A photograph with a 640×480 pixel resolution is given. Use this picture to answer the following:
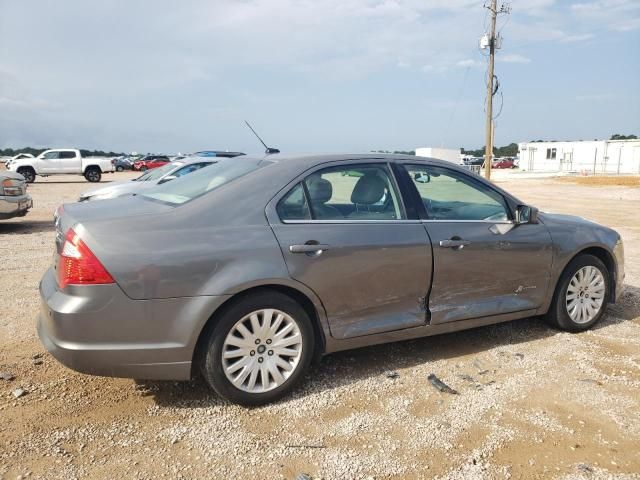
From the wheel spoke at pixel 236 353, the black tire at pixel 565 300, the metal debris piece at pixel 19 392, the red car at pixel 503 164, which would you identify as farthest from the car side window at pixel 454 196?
the red car at pixel 503 164

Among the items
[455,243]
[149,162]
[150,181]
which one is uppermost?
[455,243]

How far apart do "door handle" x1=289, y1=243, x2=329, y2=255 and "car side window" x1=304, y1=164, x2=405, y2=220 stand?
22cm

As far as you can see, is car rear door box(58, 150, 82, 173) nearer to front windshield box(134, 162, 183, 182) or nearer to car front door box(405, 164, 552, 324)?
→ front windshield box(134, 162, 183, 182)

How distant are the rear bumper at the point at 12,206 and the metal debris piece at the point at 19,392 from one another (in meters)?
7.36

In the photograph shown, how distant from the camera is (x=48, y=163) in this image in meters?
31.5

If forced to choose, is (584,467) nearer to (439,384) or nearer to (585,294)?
(439,384)

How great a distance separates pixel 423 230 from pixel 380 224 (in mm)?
341

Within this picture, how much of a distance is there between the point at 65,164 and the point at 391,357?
32011 mm

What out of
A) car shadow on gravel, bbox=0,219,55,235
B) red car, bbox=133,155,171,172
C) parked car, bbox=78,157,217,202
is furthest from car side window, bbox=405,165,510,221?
red car, bbox=133,155,171,172

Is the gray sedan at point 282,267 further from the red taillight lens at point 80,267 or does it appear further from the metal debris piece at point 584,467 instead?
the metal debris piece at point 584,467

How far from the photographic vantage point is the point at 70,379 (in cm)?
371

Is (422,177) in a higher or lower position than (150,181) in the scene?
higher

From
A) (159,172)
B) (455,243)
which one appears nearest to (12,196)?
(159,172)

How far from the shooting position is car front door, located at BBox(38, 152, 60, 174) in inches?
1235
